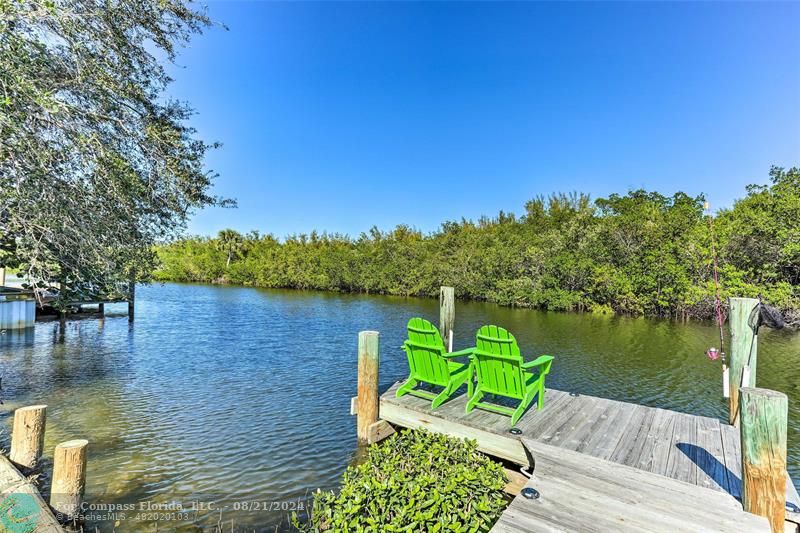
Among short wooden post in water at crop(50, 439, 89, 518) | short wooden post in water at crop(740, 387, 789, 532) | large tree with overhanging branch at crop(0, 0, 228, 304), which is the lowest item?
short wooden post in water at crop(50, 439, 89, 518)

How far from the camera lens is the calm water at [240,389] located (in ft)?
15.9

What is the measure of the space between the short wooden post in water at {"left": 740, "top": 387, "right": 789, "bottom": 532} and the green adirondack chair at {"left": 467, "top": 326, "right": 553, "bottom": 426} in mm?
2052

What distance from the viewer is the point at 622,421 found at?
4832 millimetres

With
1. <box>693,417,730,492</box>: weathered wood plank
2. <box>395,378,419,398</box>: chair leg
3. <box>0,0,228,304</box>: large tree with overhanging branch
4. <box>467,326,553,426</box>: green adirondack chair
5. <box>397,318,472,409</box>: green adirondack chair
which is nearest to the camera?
<box>693,417,730,492</box>: weathered wood plank

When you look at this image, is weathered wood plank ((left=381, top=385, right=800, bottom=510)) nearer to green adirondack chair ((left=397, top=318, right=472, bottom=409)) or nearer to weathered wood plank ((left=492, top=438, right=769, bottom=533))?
green adirondack chair ((left=397, top=318, right=472, bottom=409))

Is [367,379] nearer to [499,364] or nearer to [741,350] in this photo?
[499,364]

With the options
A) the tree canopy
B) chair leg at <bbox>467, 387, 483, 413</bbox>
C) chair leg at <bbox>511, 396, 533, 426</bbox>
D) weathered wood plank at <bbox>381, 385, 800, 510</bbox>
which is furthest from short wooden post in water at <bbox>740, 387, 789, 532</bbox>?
the tree canopy

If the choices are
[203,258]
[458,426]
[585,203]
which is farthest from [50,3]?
[203,258]

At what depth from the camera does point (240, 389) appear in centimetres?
849

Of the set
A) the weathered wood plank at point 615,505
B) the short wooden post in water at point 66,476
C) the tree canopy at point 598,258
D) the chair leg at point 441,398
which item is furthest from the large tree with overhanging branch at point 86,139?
the weathered wood plank at point 615,505

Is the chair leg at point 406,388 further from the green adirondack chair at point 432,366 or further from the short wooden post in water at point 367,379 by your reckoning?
the short wooden post in water at point 367,379

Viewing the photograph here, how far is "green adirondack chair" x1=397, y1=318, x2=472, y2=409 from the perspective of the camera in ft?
17.2

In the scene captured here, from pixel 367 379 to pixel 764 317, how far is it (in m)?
5.24

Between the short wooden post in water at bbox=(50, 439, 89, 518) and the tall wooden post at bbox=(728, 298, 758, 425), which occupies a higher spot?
the tall wooden post at bbox=(728, 298, 758, 425)
